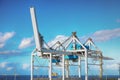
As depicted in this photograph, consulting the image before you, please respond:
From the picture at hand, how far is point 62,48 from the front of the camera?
6275 cm

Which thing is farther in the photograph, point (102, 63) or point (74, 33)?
point (102, 63)

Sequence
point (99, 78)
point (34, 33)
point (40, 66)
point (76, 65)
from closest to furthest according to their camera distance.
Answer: point (34, 33)
point (40, 66)
point (76, 65)
point (99, 78)

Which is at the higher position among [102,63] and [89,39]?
[89,39]

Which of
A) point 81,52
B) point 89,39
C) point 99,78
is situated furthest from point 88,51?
point 99,78

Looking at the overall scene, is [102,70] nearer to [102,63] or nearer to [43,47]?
[102,63]

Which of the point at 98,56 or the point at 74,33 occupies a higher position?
the point at 74,33

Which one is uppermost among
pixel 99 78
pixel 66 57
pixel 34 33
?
pixel 34 33

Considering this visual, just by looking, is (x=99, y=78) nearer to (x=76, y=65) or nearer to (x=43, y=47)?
(x=76, y=65)

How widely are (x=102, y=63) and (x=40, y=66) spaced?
48.6ft

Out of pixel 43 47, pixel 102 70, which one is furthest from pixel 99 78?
pixel 43 47

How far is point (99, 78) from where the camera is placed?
70875mm

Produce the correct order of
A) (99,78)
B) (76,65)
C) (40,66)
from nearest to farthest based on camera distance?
A: (40,66) < (76,65) < (99,78)

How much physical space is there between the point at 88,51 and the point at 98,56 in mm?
5420

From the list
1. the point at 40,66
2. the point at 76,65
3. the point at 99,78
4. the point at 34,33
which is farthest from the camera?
the point at 99,78
